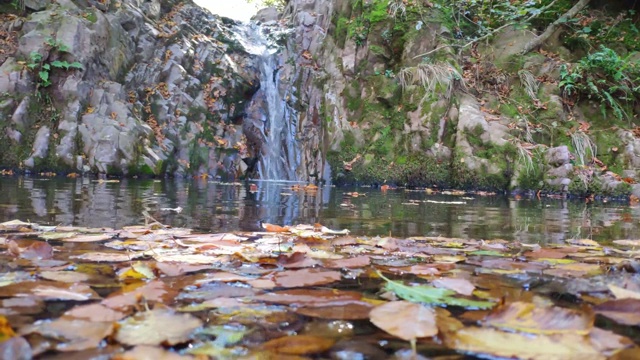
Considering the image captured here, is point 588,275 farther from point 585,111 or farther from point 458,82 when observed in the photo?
point 585,111

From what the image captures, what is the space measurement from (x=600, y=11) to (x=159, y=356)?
1294 cm

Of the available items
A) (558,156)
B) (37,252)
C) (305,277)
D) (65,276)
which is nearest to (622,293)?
(305,277)

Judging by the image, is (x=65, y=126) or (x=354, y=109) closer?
(x=65, y=126)

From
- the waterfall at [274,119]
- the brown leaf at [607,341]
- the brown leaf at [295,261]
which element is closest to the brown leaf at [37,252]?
the brown leaf at [295,261]

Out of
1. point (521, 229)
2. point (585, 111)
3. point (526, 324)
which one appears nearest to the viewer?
point (526, 324)

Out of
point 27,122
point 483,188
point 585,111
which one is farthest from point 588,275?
point 27,122

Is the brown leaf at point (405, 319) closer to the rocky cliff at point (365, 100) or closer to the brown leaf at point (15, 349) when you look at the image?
the brown leaf at point (15, 349)

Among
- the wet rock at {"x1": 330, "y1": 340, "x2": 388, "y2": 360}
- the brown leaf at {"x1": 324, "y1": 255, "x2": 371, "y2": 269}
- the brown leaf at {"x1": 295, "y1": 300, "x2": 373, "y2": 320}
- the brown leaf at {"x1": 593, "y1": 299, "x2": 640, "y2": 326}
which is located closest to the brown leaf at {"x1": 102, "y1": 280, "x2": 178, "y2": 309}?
the brown leaf at {"x1": 295, "y1": 300, "x2": 373, "y2": 320}

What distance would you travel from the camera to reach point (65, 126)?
Result: 9.95 m

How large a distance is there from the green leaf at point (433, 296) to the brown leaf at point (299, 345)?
0.33 m

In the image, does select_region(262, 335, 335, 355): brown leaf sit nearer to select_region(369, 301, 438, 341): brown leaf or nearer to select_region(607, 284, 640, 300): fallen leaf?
select_region(369, 301, 438, 341): brown leaf

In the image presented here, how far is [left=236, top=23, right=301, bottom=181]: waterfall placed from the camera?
487 inches

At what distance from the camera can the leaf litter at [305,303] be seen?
2.60 feet

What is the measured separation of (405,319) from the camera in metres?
0.91
